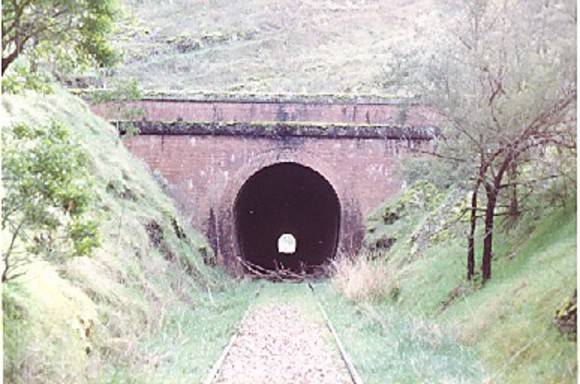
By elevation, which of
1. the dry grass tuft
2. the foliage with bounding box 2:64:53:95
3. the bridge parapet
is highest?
the foliage with bounding box 2:64:53:95

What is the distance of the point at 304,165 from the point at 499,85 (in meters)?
12.9

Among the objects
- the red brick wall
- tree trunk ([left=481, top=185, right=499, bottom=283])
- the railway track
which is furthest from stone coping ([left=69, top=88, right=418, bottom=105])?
tree trunk ([left=481, top=185, right=499, bottom=283])

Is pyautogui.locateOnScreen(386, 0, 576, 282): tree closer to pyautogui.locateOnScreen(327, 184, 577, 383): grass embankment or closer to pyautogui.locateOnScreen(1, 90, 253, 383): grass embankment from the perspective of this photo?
pyautogui.locateOnScreen(327, 184, 577, 383): grass embankment

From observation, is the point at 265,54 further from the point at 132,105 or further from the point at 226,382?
the point at 226,382

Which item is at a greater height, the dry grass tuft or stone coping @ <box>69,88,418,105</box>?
stone coping @ <box>69,88,418,105</box>

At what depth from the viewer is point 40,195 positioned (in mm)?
6430

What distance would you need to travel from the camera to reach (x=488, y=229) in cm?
1227

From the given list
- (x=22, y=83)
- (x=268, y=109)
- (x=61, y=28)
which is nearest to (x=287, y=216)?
(x=268, y=109)

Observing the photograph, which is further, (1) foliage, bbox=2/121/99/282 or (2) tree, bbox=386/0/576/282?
(2) tree, bbox=386/0/576/282

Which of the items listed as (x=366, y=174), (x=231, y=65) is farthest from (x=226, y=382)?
(x=231, y=65)

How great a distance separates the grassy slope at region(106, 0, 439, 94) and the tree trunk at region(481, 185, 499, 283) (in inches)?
973

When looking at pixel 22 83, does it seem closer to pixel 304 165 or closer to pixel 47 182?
pixel 47 182

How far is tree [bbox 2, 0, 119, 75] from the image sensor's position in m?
6.57

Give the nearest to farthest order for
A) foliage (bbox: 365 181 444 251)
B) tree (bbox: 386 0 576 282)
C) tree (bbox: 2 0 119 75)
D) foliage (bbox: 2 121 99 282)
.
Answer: foliage (bbox: 2 121 99 282) < tree (bbox: 2 0 119 75) < tree (bbox: 386 0 576 282) < foliage (bbox: 365 181 444 251)
